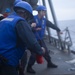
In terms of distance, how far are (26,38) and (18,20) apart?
27 centimetres

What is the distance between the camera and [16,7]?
13.9ft

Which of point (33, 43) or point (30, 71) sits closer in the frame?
point (33, 43)

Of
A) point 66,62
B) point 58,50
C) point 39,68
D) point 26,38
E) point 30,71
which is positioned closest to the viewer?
point 26,38

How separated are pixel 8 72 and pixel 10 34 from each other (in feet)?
1.72

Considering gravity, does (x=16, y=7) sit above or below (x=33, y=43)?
above

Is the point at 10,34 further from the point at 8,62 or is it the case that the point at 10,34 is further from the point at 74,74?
the point at 74,74

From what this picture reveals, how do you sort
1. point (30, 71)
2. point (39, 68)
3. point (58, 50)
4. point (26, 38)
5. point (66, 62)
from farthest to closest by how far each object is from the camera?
1. point (58, 50)
2. point (66, 62)
3. point (39, 68)
4. point (30, 71)
5. point (26, 38)

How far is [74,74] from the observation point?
7875 millimetres

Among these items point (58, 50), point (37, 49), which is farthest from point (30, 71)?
point (58, 50)

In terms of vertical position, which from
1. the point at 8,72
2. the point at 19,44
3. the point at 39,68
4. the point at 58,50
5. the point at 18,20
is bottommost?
the point at 58,50

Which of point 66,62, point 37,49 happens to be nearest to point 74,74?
point 66,62

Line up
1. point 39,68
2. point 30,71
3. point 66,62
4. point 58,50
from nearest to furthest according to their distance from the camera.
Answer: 1. point 30,71
2. point 39,68
3. point 66,62
4. point 58,50

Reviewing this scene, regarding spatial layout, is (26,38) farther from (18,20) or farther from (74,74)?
(74,74)

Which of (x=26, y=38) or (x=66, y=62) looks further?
(x=66, y=62)
